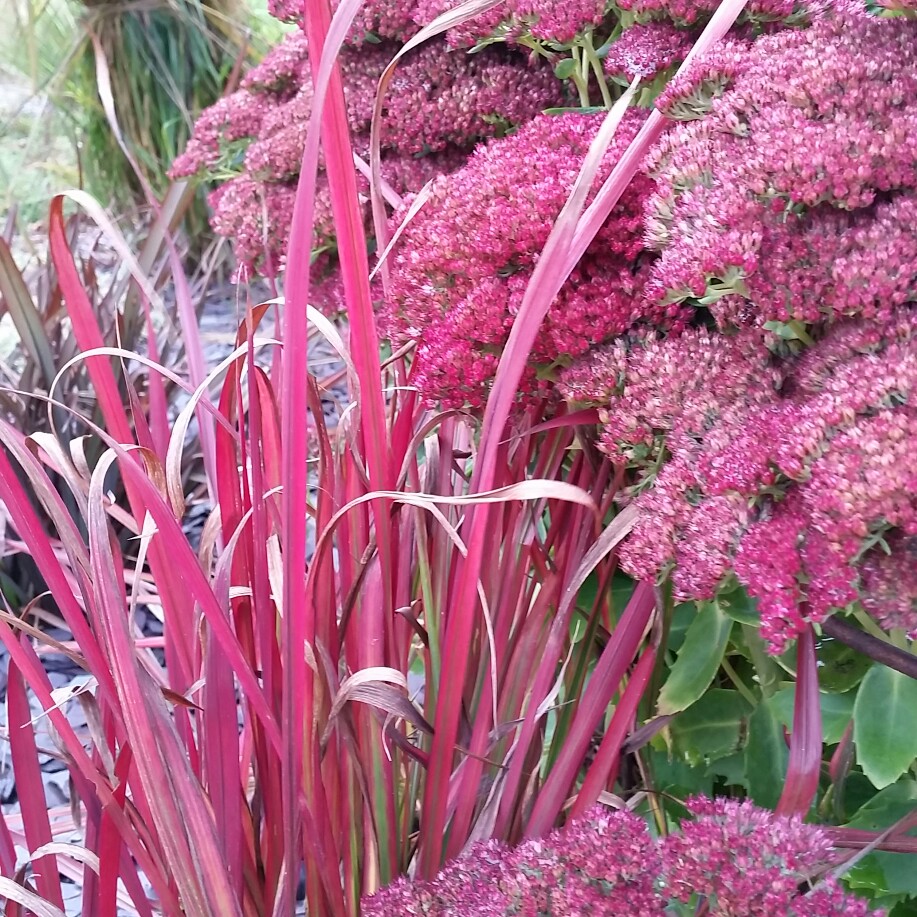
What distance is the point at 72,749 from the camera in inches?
24.0

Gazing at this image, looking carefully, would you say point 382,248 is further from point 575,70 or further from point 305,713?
point 305,713

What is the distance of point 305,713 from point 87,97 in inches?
117

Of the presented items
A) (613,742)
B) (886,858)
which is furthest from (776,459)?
(886,858)

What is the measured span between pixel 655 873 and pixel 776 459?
22cm

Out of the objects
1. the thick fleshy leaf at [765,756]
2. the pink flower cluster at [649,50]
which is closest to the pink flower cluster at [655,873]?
the thick fleshy leaf at [765,756]

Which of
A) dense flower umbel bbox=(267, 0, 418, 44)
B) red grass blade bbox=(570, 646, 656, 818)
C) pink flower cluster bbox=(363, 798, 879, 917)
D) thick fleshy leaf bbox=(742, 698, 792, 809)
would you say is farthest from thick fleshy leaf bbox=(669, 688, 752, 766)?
dense flower umbel bbox=(267, 0, 418, 44)

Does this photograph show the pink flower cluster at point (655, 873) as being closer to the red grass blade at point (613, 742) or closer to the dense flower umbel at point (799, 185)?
the red grass blade at point (613, 742)

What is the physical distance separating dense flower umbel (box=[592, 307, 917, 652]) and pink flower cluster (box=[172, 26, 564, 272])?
0.37 metres

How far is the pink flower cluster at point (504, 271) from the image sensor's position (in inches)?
22.6

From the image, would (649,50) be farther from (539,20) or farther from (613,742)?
(613,742)

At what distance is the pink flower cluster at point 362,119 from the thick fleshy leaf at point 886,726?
1.78ft

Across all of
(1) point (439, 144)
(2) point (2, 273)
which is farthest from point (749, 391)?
(2) point (2, 273)

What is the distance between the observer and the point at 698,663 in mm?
688

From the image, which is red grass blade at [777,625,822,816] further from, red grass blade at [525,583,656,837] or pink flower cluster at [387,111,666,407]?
pink flower cluster at [387,111,666,407]
